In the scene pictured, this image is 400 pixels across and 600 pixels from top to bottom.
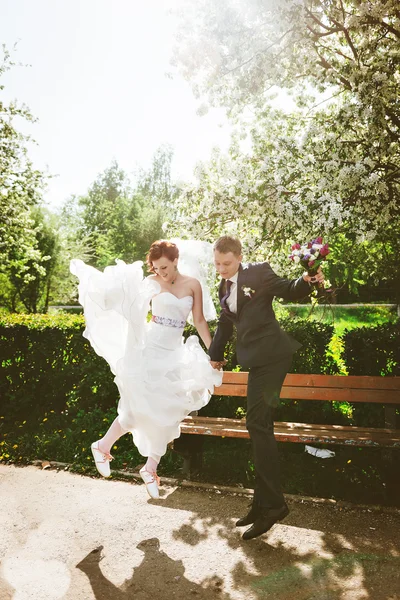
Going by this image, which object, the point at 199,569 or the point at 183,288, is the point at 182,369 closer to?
the point at 183,288

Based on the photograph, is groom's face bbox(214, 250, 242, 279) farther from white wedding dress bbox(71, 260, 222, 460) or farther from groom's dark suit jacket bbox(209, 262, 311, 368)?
white wedding dress bbox(71, 260, 222, 460)

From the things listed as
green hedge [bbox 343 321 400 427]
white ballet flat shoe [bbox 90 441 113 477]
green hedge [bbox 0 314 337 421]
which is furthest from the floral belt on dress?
green hedge [bbox 343 321 400 427]

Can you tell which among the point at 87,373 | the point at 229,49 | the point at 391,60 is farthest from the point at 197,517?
the point at 229,49

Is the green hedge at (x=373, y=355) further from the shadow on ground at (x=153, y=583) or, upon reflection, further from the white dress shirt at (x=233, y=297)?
the shadow on ground at (x=153, y=583)

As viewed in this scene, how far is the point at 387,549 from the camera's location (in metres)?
3.74

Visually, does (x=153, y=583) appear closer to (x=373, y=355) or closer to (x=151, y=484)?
(x=151, y=484)

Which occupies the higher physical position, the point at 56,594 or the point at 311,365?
the point at 311,365

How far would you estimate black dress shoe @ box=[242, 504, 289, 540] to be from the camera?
12.6 feet

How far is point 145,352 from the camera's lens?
4348 millimetres

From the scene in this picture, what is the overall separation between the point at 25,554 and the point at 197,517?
146 cm

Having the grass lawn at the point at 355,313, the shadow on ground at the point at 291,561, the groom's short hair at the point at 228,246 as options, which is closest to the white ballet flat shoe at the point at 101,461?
the shadow on ground at the point at 291,561

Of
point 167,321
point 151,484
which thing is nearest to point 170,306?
point 167,321

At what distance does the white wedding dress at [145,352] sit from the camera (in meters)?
4.19

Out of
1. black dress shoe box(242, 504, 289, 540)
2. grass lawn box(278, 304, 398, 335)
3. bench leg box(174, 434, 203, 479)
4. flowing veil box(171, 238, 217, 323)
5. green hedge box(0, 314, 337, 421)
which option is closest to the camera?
black dress shoe box(242, 504, 289, 540)
